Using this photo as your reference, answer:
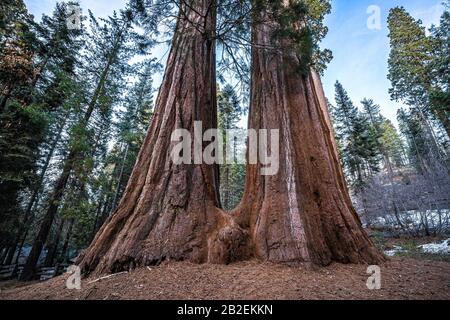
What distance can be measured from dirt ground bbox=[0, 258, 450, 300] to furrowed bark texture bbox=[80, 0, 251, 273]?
0.22 m

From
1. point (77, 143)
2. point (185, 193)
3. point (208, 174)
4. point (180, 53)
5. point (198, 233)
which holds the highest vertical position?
point (180, 53)

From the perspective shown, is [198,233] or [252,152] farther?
[252,152]

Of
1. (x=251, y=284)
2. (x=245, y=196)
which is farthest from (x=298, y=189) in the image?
(x=251, y=284)

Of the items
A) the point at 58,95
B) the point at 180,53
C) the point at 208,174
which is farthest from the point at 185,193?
the point at 58,95

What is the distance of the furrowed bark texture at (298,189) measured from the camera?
2986 millimetres

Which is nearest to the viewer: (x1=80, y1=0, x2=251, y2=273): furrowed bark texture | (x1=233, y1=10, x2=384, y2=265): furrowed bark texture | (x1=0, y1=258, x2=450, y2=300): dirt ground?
(x1=0, y1=258, x2=450, y2=300): dirt ground

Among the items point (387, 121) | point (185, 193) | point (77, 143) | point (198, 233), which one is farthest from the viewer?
point (387, 121)

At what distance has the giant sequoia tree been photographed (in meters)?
2.88

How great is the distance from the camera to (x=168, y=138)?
150 inches

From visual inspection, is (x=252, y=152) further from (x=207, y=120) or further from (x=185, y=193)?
(x=185, y=193)

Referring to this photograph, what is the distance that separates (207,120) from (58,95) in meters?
10.2

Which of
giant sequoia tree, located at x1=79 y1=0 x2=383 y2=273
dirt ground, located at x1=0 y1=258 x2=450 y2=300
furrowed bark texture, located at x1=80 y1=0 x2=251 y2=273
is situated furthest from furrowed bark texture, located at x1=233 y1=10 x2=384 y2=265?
furrowed bark texture, located at x1=80 y1=0 x2=251 y2=273

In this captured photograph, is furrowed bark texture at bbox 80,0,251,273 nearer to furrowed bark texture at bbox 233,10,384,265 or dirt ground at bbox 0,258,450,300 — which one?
dirt ground at bbox 0,258,450,300
